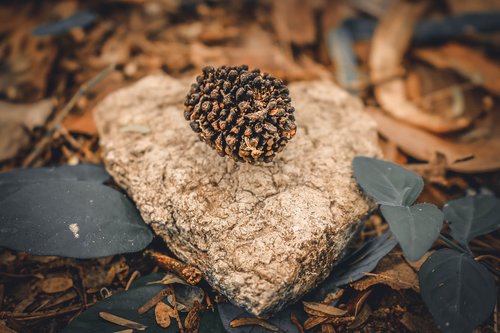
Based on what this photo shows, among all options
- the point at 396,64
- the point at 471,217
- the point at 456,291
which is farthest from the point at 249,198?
the point at 396,64

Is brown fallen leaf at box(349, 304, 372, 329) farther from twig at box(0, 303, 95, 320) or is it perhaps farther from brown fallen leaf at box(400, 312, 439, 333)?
twig at box(0, 303, 95, 320)

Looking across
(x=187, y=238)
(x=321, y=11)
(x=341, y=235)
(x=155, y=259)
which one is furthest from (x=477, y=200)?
(x=321, y=11)

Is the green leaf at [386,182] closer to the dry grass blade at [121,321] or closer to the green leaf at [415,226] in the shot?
the green leaf at [415,226]

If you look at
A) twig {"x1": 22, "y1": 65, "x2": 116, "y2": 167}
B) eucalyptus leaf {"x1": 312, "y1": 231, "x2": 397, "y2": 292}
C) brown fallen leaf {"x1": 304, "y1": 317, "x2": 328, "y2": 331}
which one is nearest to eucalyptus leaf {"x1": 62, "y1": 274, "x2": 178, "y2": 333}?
brown fallen leaf {"x1": 304, "y1": 317, "x2": 328, "y2": 331}

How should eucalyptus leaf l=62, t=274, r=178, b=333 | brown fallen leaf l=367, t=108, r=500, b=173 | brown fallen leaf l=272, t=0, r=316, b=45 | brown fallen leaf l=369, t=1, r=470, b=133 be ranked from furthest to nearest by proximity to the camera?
brown fallen leaf l=272, t=0, r=316, b=45
brown fallen leaf l=369, t=1, r=470, b=133
brown fallen leaf l=367, t=108, r=500, b=173
eucalyptus leaf l=62, t=274, r=178, b=333

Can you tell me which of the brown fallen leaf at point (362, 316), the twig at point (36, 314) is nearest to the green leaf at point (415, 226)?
the brown fallen leaf at point (362, 316)

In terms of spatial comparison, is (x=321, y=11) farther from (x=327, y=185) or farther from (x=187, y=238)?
(x=187, y=238)

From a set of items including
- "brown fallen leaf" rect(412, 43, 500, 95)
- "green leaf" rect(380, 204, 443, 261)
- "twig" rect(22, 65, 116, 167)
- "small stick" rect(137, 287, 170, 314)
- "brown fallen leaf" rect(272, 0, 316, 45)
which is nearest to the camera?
"green leaf" rect(380, 204, 443, 261)
